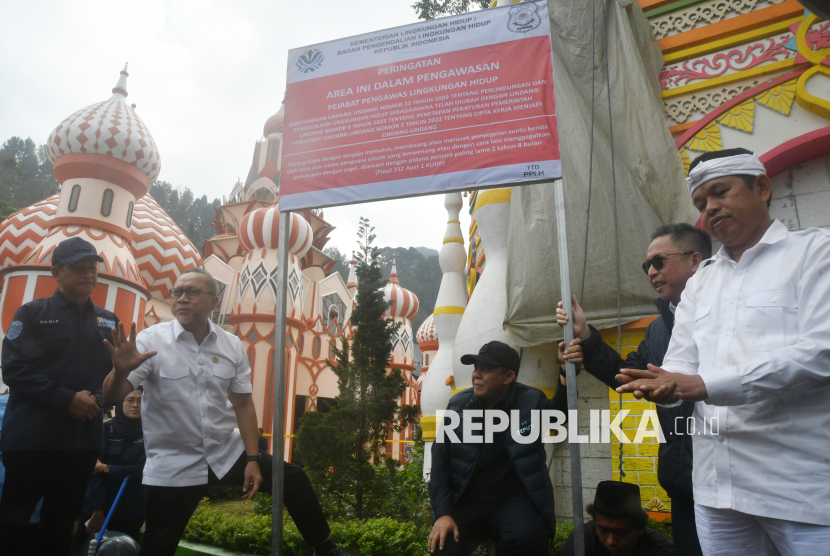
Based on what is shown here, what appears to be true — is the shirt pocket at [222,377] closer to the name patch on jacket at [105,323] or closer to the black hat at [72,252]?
the name patch on jacket at [105,323]

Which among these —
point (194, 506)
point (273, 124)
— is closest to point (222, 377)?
point (194, 506)

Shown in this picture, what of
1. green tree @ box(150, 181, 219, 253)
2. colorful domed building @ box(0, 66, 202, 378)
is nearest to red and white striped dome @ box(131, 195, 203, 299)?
colorful domed building @ box(0, 66, 202, 378)

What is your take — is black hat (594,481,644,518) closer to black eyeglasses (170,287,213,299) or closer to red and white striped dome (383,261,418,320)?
black eyeglasses (170,287,213,299)

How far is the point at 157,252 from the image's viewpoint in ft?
51.3

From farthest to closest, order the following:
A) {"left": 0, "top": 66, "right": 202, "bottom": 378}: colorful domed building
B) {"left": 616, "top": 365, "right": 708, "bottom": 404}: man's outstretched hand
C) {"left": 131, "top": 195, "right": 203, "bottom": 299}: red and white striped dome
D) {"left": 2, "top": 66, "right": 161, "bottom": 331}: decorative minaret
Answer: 1. {"left": 131, "top": 195, "right": 203, "bottom": 299}: red and white striped dome
2. {"left": 2, "top": 66, "right": 161, "bottom": 331}: decorative minaret
3. {"left": 0, "top": 66, "right": 202, "bottom": 378}: colorful domed building
4. {"left": 616, "top": 365, "right": 708, "bottom": 404}: man's outstretched hand

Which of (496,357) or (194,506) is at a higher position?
(496,357)

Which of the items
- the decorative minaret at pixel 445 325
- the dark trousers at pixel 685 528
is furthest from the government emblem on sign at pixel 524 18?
the decorative minaret at pixel 445 325

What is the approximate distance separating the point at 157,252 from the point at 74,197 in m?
3.67

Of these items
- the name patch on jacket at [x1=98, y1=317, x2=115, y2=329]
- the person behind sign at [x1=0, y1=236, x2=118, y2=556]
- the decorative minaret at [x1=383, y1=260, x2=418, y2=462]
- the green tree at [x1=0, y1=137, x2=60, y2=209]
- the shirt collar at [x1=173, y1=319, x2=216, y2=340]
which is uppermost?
the green tree at [x1=0, y1=137, x2=60, y2=209]

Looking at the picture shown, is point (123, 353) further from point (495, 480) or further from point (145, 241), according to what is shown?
point (145, 241)

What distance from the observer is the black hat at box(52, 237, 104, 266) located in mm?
3080

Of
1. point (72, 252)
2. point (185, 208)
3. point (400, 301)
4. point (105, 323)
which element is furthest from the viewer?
point (185, 208)

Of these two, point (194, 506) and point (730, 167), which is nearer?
point (730, 167)

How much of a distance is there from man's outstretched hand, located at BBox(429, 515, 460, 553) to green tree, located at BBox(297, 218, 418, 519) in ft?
12.9
